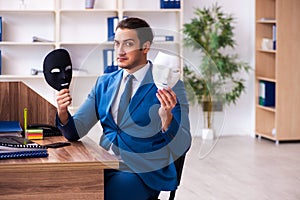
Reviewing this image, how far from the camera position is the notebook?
2.57 meters

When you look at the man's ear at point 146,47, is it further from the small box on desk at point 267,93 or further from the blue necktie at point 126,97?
the small box on desk at point 267,93

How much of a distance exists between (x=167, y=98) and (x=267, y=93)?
545 cm

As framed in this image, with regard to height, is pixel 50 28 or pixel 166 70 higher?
pixel 50 28

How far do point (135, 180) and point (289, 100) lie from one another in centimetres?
504

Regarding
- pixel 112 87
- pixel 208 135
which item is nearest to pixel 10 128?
pixel 112 87

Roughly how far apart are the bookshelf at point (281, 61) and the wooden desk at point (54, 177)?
5192 mm

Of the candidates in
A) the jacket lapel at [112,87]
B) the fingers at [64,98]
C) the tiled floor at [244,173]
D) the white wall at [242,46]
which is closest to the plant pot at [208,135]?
the tiled floor at [244,173]

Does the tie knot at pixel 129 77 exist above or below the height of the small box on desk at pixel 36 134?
above

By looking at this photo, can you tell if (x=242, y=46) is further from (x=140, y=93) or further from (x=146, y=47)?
(x=146, y=47)

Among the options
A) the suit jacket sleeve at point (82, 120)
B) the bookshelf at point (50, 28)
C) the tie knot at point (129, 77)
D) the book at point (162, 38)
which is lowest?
the suit jacket sleeve at point (82, 120)

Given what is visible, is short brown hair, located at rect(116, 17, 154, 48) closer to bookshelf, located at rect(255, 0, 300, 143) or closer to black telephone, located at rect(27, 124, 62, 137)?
black telephone, located at rect(27, 124, 62, 137)

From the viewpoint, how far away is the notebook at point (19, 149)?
101 inches

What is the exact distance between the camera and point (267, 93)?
7809mm

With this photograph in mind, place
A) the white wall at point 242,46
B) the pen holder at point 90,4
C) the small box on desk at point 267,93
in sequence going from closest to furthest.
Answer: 1. the pen holder at point 90,4
2. the small box on desk at point 267,93
3. the white wall at point 242,46
